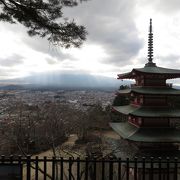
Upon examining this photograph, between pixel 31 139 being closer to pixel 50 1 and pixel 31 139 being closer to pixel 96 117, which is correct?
pixel 96 117

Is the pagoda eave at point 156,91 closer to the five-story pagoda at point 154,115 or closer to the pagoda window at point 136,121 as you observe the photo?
the five-story pagoda at point 154,115

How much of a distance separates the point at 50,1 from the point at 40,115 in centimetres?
2483

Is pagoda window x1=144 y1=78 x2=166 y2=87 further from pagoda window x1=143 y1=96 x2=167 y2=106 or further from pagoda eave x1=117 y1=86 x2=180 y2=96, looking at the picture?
pagoda window x1=143 y1=96 x2=167 y2=106

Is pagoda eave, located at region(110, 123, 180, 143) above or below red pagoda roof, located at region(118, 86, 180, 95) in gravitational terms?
below

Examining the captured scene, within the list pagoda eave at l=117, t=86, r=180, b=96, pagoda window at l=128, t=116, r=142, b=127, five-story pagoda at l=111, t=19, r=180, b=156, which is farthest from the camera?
pagoda window at l=128, t=116, r=142, b=127

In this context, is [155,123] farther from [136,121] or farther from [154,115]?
[136,121]

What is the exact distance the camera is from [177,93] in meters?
14.7

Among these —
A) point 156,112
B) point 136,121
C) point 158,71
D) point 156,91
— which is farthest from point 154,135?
point 158,71

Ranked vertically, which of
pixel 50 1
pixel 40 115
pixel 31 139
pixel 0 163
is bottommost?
pixel 31 139

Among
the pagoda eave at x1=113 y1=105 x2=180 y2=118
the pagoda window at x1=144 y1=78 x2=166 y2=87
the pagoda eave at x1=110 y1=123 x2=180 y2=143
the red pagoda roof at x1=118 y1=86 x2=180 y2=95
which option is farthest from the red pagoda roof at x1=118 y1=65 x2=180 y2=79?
the pagoda eave at x1=110 y1=123 x2=180 y2=143

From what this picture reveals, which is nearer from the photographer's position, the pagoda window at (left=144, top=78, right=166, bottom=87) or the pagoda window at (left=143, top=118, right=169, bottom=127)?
the pagoda window at (left=143, top=118, right=169, bottom=127)

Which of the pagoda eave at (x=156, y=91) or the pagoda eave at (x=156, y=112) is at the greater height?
the pagoda eave at (x=156, y=91)

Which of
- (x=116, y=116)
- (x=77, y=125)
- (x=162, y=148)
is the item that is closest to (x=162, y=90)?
(x=162, y=148)

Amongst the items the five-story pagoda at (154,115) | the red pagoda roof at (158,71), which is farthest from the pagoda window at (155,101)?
the red pagoda roof at (158,71)
